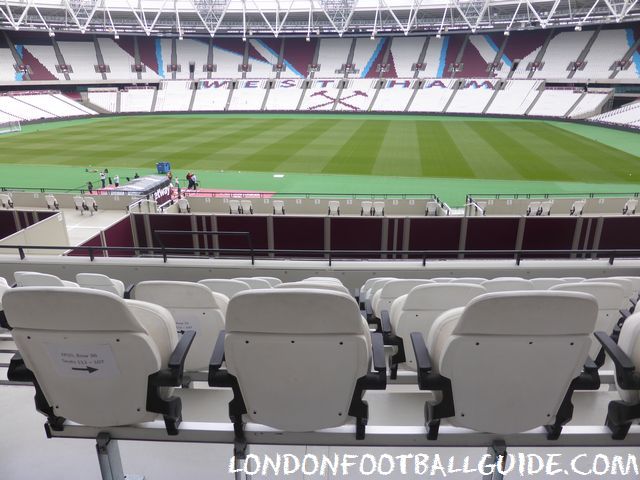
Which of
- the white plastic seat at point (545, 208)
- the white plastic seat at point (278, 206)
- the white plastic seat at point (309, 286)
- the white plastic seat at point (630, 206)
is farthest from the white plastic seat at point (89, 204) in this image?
the white plastic seat at point (630, 206)

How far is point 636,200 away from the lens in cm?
1634

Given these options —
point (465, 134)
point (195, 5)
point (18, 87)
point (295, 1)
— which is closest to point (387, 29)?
point (295, 1)

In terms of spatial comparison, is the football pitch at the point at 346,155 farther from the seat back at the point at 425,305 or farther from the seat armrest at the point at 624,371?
the seat armrest at the point at 624,371

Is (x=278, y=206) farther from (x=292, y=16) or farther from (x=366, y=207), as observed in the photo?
(x=292, y=16)

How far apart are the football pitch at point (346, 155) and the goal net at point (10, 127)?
56.6 inches

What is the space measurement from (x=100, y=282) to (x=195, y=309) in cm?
182

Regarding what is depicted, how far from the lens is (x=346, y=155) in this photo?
98.2 feet

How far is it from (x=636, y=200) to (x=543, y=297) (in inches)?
708

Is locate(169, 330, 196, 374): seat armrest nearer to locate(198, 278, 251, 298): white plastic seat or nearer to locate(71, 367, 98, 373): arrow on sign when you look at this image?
locate(71, 367, 98, 373): arrow on sign

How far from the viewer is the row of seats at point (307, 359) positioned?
2.01m

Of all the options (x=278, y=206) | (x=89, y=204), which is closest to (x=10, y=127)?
(x=89, y=204)

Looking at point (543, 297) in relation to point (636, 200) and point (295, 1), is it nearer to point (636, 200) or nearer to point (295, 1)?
point (636, 200)

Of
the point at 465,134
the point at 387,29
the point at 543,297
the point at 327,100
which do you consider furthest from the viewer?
the point at 387,29

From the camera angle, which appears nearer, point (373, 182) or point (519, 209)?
point (519, 209)
